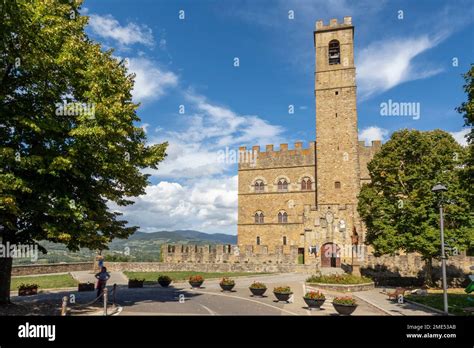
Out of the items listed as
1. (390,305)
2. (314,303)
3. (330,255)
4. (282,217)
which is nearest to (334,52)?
(282,217)

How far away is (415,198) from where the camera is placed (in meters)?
24.2

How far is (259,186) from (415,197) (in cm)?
2599

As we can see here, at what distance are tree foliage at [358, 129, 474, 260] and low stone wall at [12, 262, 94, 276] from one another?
96.6 feet

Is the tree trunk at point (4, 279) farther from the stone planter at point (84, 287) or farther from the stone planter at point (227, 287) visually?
the stone planter at point (227, 287)

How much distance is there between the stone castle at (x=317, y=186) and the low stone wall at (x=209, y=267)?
1.06 m

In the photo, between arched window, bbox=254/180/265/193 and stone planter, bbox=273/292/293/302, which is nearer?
stone planter, bbox=273/292/293/302

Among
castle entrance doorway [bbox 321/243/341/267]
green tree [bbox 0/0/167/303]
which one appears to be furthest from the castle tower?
green tree [bbox 0/0/167/303]

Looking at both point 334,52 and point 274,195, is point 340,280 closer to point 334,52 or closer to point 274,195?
point 274,195

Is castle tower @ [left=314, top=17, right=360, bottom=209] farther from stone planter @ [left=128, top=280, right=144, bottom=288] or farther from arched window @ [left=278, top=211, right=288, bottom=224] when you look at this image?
stone planter @ [left=128, top=280, right=144, bottom=288]

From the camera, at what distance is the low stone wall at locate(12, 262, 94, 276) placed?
101ft

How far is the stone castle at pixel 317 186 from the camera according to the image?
123 ft

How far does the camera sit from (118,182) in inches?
648
